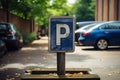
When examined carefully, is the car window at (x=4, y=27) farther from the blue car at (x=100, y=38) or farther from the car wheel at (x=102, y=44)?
the car wheel at (x=102, y=44)

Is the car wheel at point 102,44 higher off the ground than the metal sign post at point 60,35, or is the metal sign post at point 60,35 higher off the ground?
the metal sign post at point 60,35

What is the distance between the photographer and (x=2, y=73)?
1020 cm

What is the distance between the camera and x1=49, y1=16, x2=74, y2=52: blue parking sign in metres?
8.12

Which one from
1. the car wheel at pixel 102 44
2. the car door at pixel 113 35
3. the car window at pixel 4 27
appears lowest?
the car wheel at pixel 102 44

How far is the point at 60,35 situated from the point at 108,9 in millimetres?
32674

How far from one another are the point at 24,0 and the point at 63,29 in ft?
68.3

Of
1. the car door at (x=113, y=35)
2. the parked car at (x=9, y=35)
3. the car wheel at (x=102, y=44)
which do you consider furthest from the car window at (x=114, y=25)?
the parked car at (x=9, y=35)

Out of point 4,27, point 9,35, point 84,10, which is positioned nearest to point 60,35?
point 9,35

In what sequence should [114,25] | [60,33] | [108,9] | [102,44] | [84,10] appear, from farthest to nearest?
[84,10]
[108,9]
[114,25]
[102,44]
[60,33]

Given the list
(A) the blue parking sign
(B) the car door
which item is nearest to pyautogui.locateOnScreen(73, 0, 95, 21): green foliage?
(B) the car door

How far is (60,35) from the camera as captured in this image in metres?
8.12

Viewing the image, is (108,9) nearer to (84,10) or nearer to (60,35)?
(60,35)

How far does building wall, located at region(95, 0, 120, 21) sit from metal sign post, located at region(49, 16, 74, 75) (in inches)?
1121

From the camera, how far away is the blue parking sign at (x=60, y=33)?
26.7 feet
